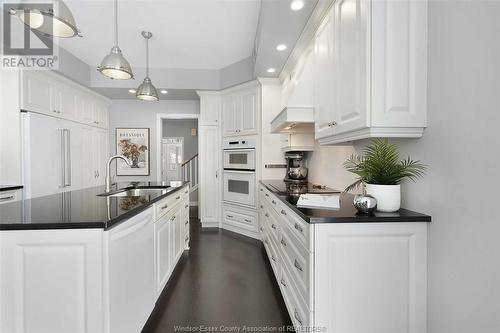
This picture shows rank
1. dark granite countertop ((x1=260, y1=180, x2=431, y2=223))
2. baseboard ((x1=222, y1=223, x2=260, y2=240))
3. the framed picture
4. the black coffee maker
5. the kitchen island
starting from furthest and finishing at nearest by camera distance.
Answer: the framed picture → baseboard ((x1=222, y1=223, x2=260, y2=240)) → the black coffee maker → dark granite countertop ((x1=260, y1=180, x2=431, y2=223)) → the kitchen island

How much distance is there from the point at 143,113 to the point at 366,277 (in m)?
4.85

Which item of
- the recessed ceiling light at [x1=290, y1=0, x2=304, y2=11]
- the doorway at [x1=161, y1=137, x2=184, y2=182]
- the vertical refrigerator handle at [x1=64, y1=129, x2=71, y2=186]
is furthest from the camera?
the doorway at [x1=161, y1=137, x2=184, y2=182]

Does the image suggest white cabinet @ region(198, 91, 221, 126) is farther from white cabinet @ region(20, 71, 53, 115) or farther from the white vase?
the white vase

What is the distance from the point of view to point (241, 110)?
12.4 feet

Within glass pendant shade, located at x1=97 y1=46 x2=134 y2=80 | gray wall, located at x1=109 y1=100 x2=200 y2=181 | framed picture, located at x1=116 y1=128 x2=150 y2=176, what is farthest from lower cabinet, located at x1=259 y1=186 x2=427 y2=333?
framed picture, located at x1=116 y1=128 x2=150 y2=176

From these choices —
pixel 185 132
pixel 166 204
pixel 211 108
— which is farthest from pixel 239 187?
pixel 185 132

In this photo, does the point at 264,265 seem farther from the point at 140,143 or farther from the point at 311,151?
the point at 140,143

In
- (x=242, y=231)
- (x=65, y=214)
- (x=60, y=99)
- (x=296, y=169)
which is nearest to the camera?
(x=65, y=214)

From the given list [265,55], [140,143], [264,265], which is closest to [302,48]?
[265,55]

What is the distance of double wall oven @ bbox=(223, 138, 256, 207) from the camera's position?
3568 mm

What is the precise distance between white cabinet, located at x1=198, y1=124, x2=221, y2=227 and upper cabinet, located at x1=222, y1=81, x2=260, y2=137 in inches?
11.3

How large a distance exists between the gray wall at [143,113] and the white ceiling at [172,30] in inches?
40.1

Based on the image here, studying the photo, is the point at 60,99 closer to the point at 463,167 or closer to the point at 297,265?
the point at 297,265

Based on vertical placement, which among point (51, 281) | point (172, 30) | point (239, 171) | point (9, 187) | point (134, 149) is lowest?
point (51, 281)
